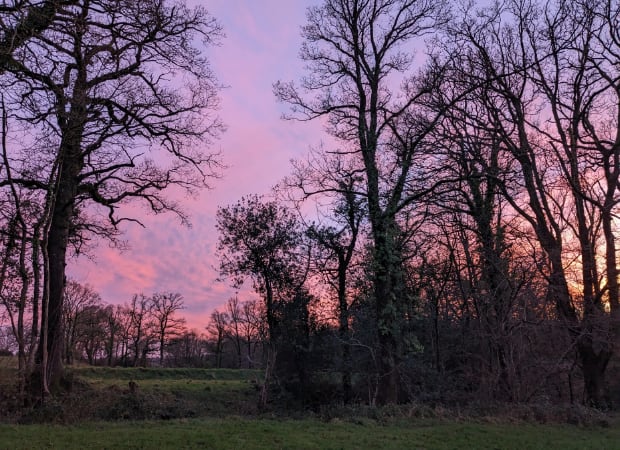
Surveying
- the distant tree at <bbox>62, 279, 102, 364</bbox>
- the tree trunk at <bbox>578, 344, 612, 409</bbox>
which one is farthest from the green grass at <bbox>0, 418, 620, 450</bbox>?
the distant tree at <bbox>62, 279, 102, 364</bbox>

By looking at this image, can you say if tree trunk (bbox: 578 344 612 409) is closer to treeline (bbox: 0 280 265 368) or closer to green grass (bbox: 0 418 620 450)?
green grass (bbox: 0 418 620 450)

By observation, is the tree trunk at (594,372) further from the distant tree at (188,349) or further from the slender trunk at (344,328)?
the distant tree at (188,349)

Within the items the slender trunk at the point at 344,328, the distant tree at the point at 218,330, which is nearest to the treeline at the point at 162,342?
the distant tree at the point at 218,330

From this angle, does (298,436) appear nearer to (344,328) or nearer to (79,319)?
(344,328)

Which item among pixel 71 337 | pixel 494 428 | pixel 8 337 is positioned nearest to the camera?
pixel 494 428

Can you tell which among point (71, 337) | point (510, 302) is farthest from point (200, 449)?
point (71, 337)

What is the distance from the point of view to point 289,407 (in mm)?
22484

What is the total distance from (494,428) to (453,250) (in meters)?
12.0

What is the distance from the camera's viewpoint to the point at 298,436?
9586 millimetres

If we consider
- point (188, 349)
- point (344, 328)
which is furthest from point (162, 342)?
point (344, 328)

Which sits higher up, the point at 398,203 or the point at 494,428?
the point at 398,203

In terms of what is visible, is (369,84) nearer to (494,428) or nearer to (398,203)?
(398,203)

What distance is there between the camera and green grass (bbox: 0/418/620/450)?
27.9 feet

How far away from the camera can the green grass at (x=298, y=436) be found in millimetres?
8516
